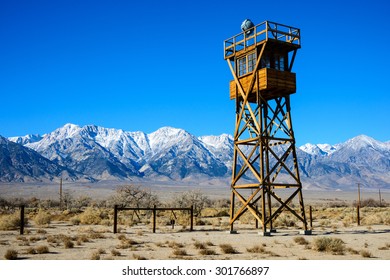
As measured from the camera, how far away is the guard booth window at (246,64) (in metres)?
23.9

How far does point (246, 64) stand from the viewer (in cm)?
2430

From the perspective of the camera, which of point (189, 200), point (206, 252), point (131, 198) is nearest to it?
point (206, 252)

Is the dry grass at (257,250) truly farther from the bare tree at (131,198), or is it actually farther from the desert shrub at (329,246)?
the bare tree at (131,198)

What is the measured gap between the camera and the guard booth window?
2386 cm

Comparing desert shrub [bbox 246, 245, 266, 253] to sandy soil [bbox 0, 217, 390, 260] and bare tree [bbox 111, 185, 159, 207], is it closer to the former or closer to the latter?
sandy soil [bbox 0, 217, 390, 260]

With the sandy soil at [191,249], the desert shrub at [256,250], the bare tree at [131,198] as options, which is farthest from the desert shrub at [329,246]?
the bare tree at [131,198]

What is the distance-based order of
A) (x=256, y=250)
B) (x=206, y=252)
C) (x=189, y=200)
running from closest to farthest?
(x=206, y=252) < (x=256, y=250) < (x=189, y=200)

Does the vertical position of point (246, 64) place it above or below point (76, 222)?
above

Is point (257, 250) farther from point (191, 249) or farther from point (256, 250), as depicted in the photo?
point (191, 249)

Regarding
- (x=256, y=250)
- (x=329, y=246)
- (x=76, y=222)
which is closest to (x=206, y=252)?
(x=256, y=250)

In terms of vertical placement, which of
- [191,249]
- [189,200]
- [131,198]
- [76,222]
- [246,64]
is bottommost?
[76,222]
